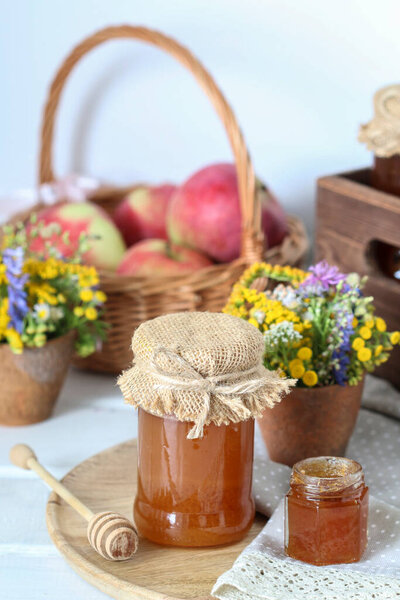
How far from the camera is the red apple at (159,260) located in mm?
1135

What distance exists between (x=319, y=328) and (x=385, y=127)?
30 centimetres

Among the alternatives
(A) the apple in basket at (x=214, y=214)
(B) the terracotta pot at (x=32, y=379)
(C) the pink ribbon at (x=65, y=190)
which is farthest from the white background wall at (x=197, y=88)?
(B) the terracotta pot at (x=32, y=379)

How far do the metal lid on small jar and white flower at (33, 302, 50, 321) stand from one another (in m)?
0.42

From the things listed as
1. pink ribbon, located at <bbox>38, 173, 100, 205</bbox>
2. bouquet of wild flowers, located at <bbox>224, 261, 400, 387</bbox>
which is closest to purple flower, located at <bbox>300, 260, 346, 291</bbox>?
bouquet of wild flowers, located at <bbox>224, 261, 400, 387</bbox>

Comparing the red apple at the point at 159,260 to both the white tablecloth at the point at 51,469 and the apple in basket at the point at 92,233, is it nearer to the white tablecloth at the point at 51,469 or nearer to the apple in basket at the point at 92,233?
the apple in basket at the point at 92,233

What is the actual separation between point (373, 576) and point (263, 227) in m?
0.62

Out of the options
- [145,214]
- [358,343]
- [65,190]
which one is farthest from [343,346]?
[65,190]

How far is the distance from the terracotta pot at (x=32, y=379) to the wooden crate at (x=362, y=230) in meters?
0.37

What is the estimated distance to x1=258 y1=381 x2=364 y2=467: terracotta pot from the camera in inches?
32.9

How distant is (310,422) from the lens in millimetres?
843

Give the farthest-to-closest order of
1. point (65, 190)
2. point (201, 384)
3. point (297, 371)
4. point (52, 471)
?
point (65, 190)
point (52, 471)
point (297, 371)
point (201, 384)

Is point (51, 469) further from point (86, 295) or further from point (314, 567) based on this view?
point (314, 567)

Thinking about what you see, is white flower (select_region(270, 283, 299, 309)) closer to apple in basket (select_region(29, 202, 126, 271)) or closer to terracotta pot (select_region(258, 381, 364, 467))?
terracotta pot (select_region(258, 381, 364, 467))

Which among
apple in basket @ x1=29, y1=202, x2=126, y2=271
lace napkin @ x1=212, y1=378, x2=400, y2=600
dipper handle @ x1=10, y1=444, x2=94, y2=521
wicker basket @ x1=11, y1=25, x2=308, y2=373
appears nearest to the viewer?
lace napkin @ x1=212, y1=378, x2=400, y2=600
